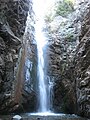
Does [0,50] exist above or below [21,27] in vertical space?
below

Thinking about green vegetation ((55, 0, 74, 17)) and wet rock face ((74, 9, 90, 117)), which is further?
green vegetation ((55, 0, 74, 17))

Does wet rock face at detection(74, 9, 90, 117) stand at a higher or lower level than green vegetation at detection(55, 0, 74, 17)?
lower

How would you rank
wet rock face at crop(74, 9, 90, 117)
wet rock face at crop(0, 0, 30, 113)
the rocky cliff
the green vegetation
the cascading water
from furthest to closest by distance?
the green vegetation → the cascading water → wet rock face at crop(0, 0, 30, 113) → the rocky cliff → wet rock face at crop(74, 9, 90, 117)

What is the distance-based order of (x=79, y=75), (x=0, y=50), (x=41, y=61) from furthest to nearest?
(x=41, y=61) < (x=0, y=50) < (x=79, y=75)

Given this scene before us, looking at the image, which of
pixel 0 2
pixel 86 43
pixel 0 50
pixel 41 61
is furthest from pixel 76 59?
pixel 0 2

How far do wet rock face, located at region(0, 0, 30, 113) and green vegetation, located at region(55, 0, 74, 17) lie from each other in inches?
261

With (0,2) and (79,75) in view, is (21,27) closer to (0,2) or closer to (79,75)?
(0,2)

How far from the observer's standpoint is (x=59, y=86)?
15.2m

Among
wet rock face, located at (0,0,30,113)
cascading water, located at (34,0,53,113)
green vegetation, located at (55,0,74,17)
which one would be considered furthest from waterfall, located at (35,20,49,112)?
green vegetation, located at (55,0,74,17)

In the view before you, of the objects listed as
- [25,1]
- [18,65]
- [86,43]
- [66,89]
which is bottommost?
[66,89]

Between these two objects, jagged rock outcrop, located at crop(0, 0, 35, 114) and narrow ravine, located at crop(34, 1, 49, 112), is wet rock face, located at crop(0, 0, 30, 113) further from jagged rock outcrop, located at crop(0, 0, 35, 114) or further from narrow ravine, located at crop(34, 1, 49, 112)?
narrow ravine, located at crop(34, 1, 49, 112)

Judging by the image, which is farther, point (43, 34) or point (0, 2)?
point (43, 34)

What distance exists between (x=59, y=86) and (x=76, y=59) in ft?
7.35

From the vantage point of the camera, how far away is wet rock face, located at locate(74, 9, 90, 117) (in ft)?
37.6
